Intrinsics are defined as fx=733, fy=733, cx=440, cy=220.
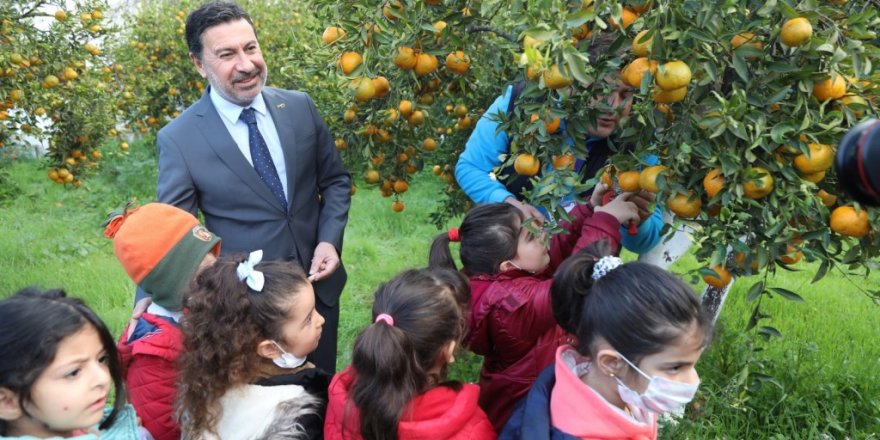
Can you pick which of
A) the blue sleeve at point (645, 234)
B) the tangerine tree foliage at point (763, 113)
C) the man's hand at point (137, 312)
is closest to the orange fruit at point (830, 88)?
the tangerine tree foliage at point (763, 113)

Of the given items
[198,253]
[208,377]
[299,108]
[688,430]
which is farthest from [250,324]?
[688,430]

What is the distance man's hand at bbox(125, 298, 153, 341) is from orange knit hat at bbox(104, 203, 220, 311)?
0.11 metres

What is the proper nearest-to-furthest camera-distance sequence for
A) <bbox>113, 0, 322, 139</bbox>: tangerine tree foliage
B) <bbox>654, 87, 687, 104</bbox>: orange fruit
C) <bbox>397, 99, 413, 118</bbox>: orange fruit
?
<bbox>654, 87, 687, 104</bbox>: orange fruit
<bbox>397, 99, 413, 118</bbox>: orange fruit
<bbox>113, 0, 322, 139</bbox>: tangerine tree foliage

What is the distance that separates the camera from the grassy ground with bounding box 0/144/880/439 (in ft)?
8.93

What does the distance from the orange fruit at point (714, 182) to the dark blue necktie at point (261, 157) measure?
4.72ft

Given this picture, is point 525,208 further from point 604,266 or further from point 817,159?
point 817,159

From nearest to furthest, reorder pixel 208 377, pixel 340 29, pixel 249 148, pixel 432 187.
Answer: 1. pixel 208 377
2. pixel 340 29
3. pixel 249 148
4. pixel 432 187

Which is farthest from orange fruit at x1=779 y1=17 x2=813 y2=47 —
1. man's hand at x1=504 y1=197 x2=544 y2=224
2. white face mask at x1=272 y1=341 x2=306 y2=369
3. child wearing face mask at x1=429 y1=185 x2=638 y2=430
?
white face mask at x1=272 y1=341 x2=306 y2=369

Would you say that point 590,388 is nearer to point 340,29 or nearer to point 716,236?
point 716,236

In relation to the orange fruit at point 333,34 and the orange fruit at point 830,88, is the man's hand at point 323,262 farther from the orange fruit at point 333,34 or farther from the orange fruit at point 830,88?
the orange fruit at point 830,88

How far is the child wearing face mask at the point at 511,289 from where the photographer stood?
6.50 feet

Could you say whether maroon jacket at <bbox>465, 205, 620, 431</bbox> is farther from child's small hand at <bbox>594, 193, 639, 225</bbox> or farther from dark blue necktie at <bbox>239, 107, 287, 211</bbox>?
dark blue necktie at <bbox>239, 107, 287, 211</bbox>

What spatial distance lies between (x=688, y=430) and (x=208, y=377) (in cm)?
165

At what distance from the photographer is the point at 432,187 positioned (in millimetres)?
7641
